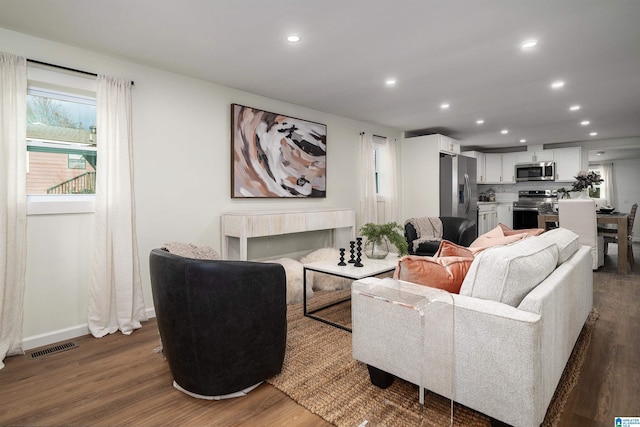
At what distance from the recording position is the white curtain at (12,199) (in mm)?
2492

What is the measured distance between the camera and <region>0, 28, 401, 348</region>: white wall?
9.02ft

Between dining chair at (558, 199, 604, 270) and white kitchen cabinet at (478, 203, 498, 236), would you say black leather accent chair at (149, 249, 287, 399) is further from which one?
white kitchen cabinet at (478, 203, 498, 236)

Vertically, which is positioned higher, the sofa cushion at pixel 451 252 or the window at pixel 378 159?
the window at pixel 378 159

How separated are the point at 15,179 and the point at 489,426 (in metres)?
3.43

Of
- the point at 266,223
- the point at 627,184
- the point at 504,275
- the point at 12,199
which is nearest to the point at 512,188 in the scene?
the point at 627,184

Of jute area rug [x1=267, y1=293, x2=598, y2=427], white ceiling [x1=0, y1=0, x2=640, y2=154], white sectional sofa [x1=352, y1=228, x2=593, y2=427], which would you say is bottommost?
jute area rug [x1=267, y1=293, x2=598, y2=427]

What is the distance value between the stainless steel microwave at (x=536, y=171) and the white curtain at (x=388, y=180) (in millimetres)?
3767

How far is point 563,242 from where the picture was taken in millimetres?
2361

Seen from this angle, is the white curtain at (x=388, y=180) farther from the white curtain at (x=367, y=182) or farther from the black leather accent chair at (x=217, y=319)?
the black leather accent chair at (x=217, y=319)

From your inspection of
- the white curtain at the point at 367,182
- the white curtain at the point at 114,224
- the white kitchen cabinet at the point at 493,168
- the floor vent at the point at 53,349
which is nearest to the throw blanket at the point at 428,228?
Answer: the white curtain at the point at 367,182

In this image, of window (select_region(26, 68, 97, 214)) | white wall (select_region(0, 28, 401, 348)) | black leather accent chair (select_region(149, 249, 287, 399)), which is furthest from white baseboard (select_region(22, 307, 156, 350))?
black leather accent chair (select_region(149, 249, 287, 399))

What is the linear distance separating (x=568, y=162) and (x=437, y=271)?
741 cm

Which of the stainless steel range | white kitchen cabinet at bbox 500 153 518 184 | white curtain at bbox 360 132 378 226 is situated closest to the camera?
white curtain at bbox 360 132 378 226

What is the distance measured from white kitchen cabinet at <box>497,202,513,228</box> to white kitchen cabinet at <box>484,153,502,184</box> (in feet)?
1.92
